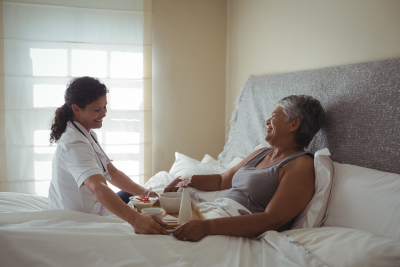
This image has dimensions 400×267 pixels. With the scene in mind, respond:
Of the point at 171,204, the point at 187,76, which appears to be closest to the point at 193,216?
the point at 171,204

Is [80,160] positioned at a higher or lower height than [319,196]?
higher

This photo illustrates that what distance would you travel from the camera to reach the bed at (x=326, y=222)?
976 mm

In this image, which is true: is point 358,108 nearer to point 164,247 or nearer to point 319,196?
point 319,196

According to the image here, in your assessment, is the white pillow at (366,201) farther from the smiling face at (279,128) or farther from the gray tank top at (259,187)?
the smiling face at (279,128)

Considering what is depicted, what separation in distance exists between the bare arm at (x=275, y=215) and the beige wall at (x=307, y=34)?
632mm

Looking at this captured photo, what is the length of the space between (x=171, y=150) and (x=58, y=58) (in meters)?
1.38

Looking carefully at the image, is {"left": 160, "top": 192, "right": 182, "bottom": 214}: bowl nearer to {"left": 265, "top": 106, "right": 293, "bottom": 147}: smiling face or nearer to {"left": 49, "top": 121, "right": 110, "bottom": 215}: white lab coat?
{"left": 49, "top": 121, "right": 110, "bottom": 215}: white lab coat

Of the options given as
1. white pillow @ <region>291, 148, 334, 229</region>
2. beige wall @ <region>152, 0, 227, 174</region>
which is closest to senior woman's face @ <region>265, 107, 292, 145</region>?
white pillow @ <region>291, 148, 334, 229</region>

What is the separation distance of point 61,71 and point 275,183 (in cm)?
231

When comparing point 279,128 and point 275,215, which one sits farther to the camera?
point 279,128

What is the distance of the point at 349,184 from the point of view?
1.25 metres

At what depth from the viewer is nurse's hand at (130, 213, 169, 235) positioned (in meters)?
1.18

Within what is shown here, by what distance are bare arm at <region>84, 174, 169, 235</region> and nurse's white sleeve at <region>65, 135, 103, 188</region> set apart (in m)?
0.03

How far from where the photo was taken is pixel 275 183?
1.45 m
